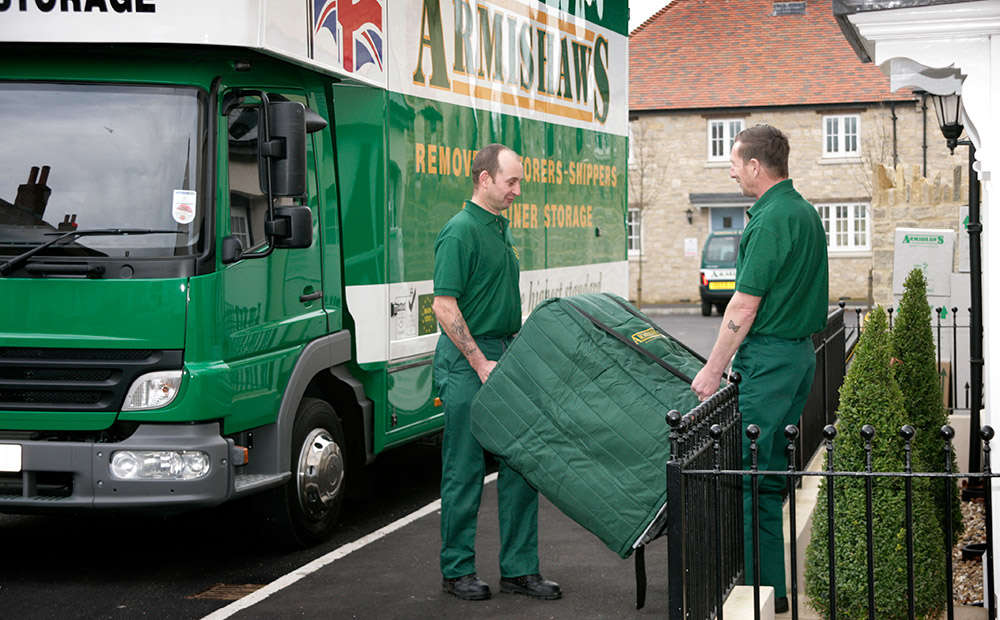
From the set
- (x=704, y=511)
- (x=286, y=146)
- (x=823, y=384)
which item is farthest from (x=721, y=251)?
(x=704, y=511)

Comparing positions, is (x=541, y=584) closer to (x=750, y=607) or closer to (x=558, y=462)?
(x=558, y=462)

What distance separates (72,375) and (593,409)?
2509mm

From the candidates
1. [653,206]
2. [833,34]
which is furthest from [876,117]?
[653,206]

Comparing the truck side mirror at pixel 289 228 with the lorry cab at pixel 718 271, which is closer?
the truck side mirror at pixel 289 228

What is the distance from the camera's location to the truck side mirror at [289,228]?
6352 mm

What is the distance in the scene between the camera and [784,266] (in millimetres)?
5281

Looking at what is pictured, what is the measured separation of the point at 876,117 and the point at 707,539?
3900 cm

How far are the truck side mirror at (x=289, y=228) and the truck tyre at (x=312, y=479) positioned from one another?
1023 mm

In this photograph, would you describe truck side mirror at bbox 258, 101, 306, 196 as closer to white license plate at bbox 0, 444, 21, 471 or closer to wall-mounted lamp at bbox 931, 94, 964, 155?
white license plate at bbox 0, 444, 21, 471

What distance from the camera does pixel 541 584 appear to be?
5980 millimetres

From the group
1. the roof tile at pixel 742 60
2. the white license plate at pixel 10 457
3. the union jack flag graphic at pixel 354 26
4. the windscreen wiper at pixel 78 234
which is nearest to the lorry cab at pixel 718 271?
the roof tile at pixel 742 60

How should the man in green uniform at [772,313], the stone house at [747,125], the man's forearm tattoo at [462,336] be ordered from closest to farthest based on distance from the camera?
the man in green uniform at [772,313] → the man's forearm tattoo at [462,336] → the stone house at [747,125]

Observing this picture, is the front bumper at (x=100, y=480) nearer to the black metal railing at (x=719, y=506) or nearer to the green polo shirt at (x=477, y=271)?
the green polo shirt at (x=477, y=271)

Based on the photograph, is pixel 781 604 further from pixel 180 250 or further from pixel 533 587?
pixel 180 250
